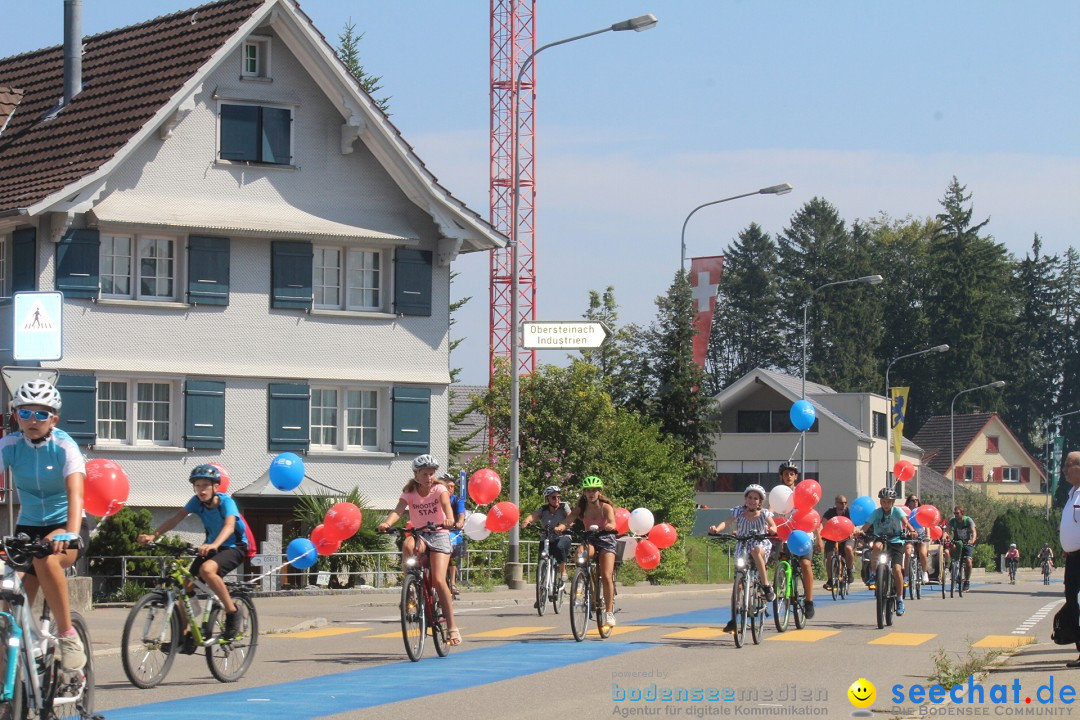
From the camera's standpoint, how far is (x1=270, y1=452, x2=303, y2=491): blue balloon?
2192 centimetres

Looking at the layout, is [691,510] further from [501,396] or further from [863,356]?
[863,356]

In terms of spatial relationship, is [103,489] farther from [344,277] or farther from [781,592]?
[344,277]

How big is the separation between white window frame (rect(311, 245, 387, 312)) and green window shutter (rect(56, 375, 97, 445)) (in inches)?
187

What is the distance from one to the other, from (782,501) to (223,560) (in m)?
8.81

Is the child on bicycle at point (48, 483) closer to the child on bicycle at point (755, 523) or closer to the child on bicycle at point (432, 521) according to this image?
the child on bicycle at point (432, 521)

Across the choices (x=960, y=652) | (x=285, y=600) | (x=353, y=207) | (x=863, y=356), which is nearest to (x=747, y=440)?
(x=863, y=356)

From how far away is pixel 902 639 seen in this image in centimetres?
1842

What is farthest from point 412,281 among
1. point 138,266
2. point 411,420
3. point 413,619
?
point 413,619

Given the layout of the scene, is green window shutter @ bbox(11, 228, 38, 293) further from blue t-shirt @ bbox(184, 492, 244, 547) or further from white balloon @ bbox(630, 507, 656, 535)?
blue t-shirt @ bbox(184, 492, 244, 547)

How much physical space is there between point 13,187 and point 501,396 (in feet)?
47.3

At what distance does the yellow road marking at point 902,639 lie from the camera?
17.8 m

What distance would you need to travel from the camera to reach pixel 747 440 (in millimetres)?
76938

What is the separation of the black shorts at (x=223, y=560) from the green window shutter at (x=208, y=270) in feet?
59.8

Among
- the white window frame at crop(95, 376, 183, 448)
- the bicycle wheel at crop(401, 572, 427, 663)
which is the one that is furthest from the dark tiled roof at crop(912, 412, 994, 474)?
the bicycle wheel at crop(401, 572, 427, 663)
